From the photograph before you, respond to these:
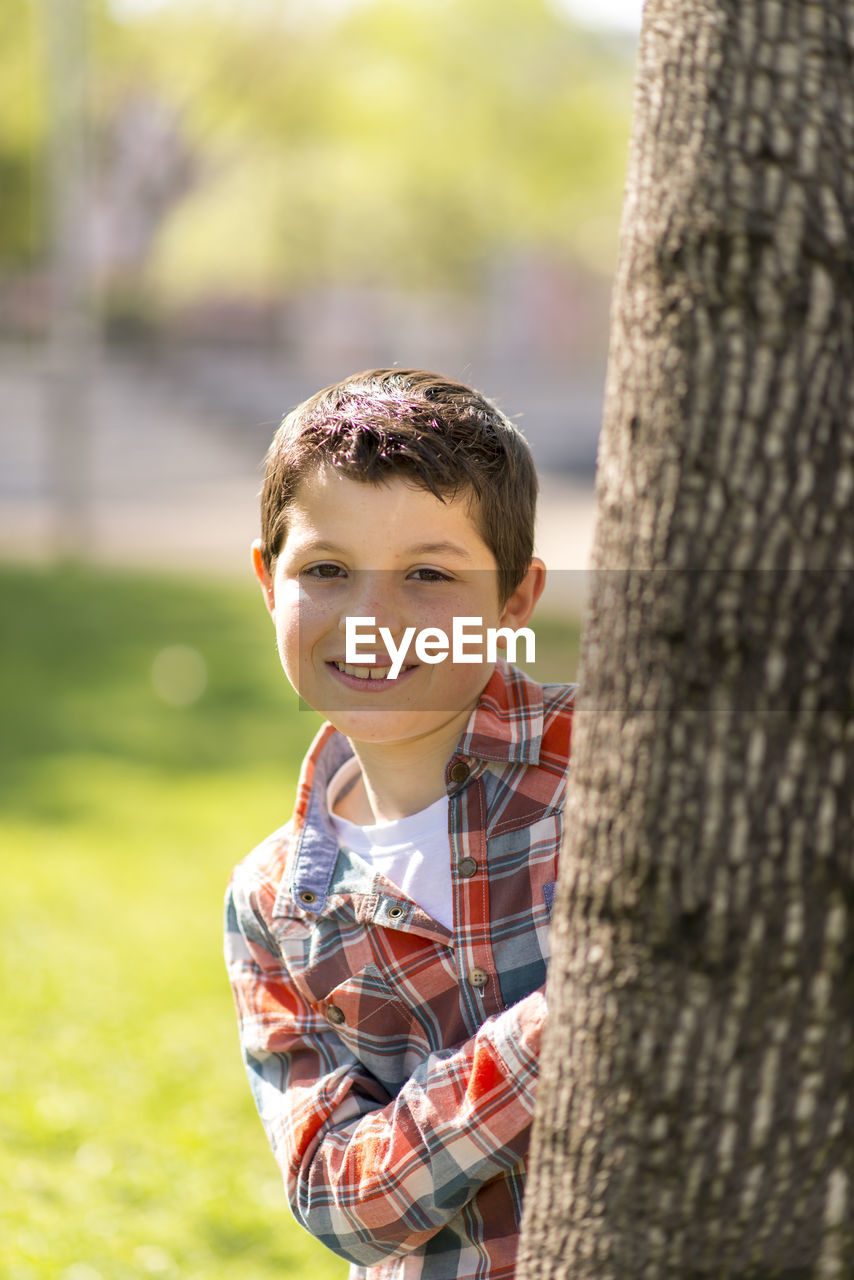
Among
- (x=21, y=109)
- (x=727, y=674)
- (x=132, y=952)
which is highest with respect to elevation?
(x=21, y=109)

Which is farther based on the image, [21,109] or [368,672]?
[21,109]

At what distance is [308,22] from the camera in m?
19.3

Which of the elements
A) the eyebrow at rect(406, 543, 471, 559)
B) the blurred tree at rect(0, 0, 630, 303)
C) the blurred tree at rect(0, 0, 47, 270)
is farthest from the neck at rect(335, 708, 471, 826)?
the blurred tree at rect(0, 0, 630, 303)

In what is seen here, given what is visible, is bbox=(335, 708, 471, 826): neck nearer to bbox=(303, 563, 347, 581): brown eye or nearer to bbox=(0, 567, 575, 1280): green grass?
bbox=(303, 563, 347, 581): brown eye

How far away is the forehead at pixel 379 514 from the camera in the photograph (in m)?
1.63

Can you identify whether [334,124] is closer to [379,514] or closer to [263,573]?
[263,573]

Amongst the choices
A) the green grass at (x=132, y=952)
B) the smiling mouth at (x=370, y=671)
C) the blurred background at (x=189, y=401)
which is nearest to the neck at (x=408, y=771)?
the smiling mouth at (x=370, y=671)

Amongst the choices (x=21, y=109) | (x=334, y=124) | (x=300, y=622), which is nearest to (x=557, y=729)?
(x=300, y=622)

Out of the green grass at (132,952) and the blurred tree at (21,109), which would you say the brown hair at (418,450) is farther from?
the blurred tree at (21,109)

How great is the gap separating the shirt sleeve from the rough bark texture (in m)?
0.27

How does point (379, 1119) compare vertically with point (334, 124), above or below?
below

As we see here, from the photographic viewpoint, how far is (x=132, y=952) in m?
5.03

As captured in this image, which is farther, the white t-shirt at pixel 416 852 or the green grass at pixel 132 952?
the green grass at pixel 132 952

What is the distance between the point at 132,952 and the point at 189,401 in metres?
23.5
